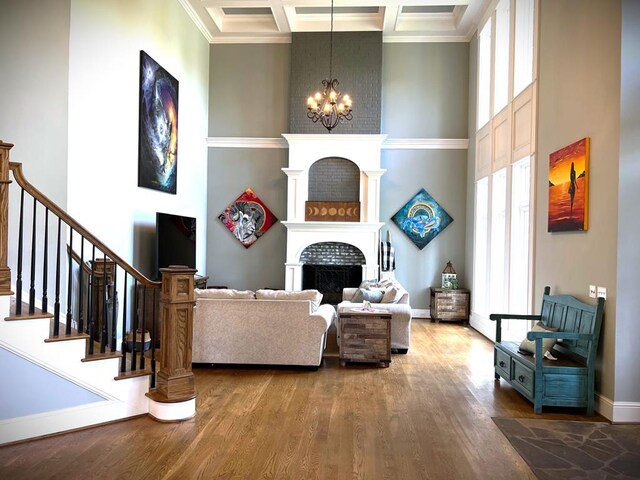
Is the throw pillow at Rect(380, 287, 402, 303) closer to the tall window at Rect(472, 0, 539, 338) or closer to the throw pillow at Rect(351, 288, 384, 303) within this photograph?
the throw pillow at Rect(351, 288, 384, 303)

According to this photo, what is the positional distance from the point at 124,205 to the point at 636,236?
5.60 metres

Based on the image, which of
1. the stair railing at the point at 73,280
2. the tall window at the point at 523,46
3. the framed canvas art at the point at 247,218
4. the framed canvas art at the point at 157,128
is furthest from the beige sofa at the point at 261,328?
the framed canvas art at the point at 247,218

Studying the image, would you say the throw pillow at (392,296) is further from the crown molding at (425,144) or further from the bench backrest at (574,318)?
the crown molding at (425,144)

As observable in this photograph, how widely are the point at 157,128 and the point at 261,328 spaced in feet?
12.0

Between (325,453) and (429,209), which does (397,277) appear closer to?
(429,209)

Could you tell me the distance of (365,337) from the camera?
5.77 m

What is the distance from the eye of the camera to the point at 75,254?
5.19m

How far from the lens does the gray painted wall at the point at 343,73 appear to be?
9.66 m

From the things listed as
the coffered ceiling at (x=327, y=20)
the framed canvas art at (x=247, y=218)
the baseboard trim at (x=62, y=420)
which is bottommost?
the baseboard trim at (x=62, y=420)

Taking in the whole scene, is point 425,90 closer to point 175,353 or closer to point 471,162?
point 471,162

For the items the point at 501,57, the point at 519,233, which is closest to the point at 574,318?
the point at 519,233

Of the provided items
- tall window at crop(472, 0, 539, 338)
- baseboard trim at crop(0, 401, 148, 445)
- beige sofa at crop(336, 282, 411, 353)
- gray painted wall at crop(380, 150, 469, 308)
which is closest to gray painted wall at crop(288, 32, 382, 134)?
gray painted wall at crop(380, 150, 469, 308)

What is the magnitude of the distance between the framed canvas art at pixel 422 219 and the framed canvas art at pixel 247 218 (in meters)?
2.60

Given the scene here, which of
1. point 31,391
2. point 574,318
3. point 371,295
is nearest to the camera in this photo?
point 31,391
